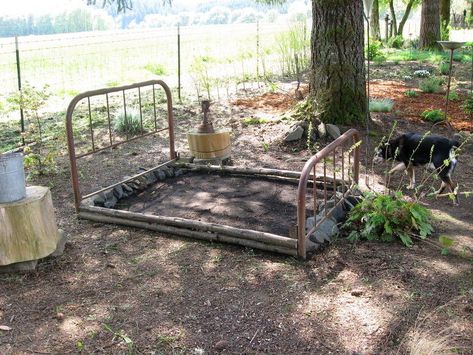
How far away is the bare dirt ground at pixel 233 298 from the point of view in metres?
3.20

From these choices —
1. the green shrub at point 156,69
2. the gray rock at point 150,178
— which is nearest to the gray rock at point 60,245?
the gray rock at point 150,178

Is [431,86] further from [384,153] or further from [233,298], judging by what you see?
[233,298]

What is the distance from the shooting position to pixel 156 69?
1609 cm

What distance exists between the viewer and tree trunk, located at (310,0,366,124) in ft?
24.9

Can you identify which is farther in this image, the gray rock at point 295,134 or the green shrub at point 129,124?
the green shrub at point 129,124

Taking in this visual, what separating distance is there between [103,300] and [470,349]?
7.82 feet

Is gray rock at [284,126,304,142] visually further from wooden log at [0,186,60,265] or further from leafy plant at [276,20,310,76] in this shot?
leafy plant at [276,20,310,76]

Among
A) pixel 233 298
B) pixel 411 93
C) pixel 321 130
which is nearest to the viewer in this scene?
pixel 233 298

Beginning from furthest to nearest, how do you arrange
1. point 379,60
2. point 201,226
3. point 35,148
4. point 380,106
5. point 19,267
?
1. point 379,60
2. point 380,106
3. point 35,148
4. point 201,226
5. point 19,267

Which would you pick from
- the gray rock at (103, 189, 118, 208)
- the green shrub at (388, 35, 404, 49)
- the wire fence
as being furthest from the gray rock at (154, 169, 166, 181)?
the green shrub at (388, 35, 404, 49)

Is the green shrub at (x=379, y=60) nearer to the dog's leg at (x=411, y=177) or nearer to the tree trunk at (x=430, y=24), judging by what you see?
the tree trunk at (x=430, y=24)

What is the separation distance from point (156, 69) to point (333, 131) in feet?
31.9

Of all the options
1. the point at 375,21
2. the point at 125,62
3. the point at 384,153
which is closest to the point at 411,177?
the point at 384,153

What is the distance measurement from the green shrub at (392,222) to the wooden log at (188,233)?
700mm
